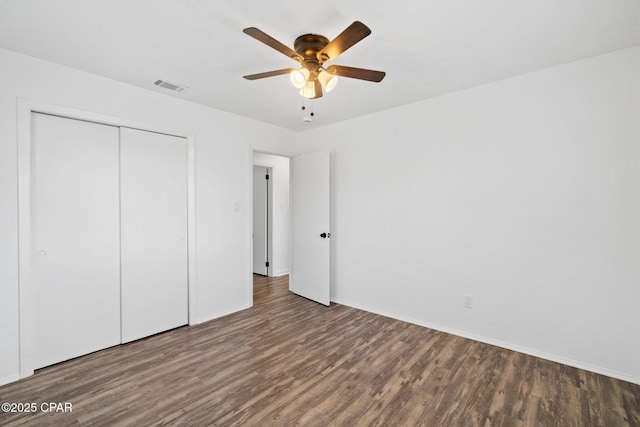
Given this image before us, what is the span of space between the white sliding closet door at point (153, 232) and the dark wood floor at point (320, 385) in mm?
278

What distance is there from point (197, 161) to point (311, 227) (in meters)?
1.77

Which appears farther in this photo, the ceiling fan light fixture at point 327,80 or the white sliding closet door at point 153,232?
the white sliding closet door at point 153,232

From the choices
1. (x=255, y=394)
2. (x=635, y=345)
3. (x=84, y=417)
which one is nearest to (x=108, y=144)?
(x=84, y=417)

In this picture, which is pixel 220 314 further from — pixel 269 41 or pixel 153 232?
pixel 269 41

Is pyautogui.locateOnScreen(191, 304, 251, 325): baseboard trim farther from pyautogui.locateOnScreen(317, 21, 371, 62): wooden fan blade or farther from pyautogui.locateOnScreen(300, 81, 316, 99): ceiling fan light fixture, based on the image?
pyautogui.locateOnScreen(317, 21, 371, 62): wooden fan blade

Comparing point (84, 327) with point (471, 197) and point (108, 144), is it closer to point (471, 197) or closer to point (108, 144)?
point (108, 144)

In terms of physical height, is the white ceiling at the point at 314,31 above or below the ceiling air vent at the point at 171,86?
below

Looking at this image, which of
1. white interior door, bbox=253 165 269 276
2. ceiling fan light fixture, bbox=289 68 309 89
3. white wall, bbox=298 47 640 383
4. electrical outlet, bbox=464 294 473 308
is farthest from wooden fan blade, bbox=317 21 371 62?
white interior door, bbox=253 165 269 276

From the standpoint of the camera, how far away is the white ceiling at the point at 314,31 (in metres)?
1.75

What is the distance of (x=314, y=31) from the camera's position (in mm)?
1969

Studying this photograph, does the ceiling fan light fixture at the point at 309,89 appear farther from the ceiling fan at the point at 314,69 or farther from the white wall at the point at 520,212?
the white wall at the point at 520,212

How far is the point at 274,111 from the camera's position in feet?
11.8

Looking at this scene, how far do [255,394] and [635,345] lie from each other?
2.93 metres

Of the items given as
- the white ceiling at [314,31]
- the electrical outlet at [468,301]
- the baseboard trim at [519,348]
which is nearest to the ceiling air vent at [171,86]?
the white ceiling at [314,31]
